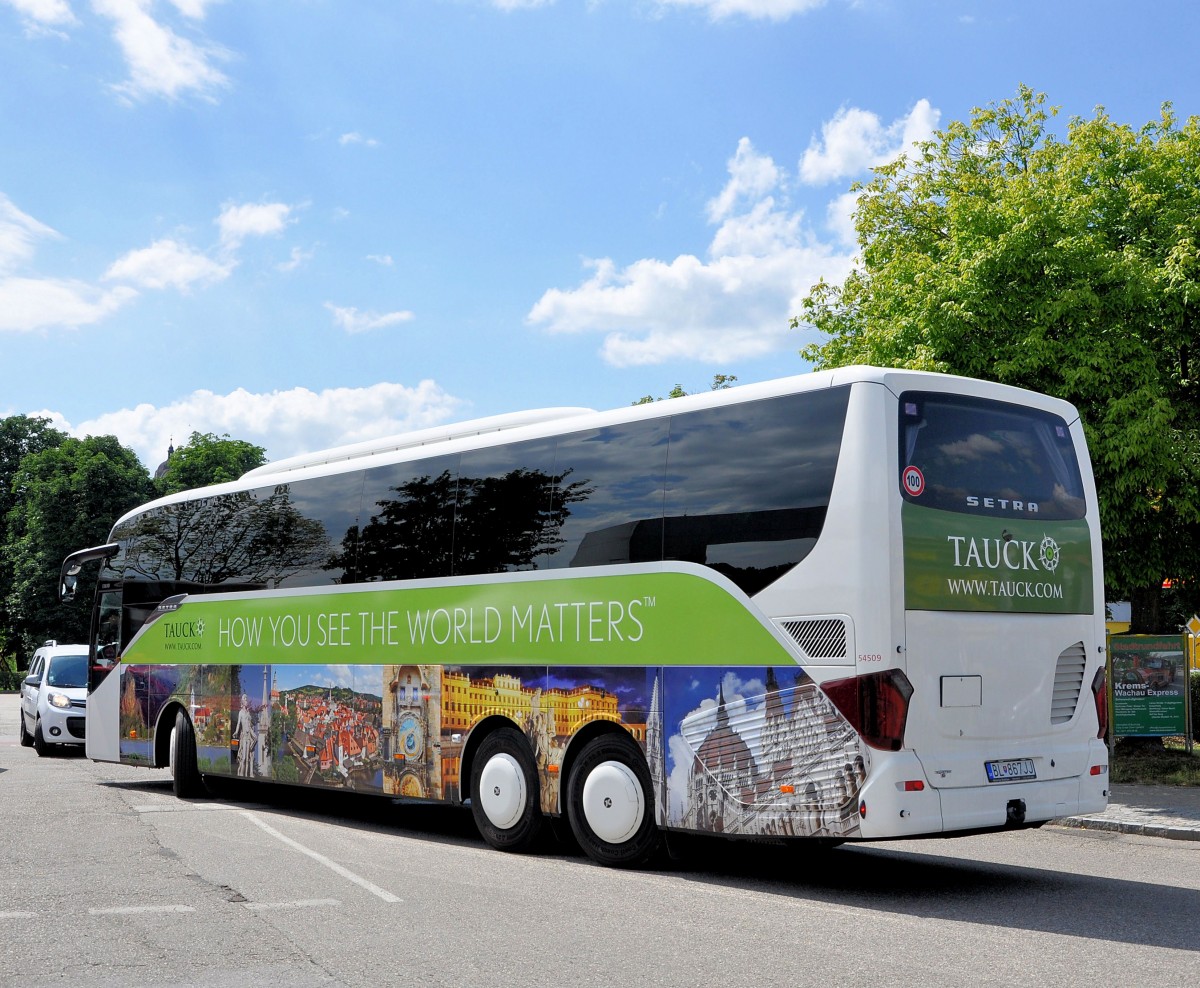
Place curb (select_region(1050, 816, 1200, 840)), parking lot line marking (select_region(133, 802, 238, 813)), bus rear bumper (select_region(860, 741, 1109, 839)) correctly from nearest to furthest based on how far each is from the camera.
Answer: bus rear bumper (select_region(860, 741, 1109, 839)) < curb (select_region(1050, 816, 1200, 840)) < parking lot line marking (select_region(133, 802, 238, 813))

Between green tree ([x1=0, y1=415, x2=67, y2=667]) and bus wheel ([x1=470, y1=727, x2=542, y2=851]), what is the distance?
6642 cm

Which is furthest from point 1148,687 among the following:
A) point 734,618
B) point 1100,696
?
point 734,618

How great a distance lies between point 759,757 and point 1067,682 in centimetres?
248

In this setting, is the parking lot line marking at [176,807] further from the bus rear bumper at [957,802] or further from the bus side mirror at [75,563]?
the bus rear bumper at [957,802]

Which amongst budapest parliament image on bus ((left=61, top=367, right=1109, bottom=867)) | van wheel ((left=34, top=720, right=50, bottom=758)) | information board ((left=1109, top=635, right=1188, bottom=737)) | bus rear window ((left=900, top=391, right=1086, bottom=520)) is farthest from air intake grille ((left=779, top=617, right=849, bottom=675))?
van wheel ((left=34, top=720, right=50, bottom=758))

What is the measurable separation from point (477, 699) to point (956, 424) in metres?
4.95

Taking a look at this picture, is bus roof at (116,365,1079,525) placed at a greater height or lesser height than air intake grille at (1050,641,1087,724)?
greater

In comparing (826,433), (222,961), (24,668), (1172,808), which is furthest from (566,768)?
(24,668)

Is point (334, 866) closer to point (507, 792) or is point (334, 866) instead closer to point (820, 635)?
point (507, 792)

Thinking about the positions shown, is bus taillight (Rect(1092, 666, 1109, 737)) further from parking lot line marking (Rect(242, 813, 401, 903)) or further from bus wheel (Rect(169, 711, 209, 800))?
bus wheel (Rect(169, 711, 209, 800))

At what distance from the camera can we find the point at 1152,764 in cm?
1845

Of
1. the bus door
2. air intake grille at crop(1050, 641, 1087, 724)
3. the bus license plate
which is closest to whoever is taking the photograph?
the bus license plate

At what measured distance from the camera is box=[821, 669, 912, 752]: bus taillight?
8812mm

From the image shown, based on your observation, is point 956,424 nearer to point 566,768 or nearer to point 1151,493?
point 566,768
